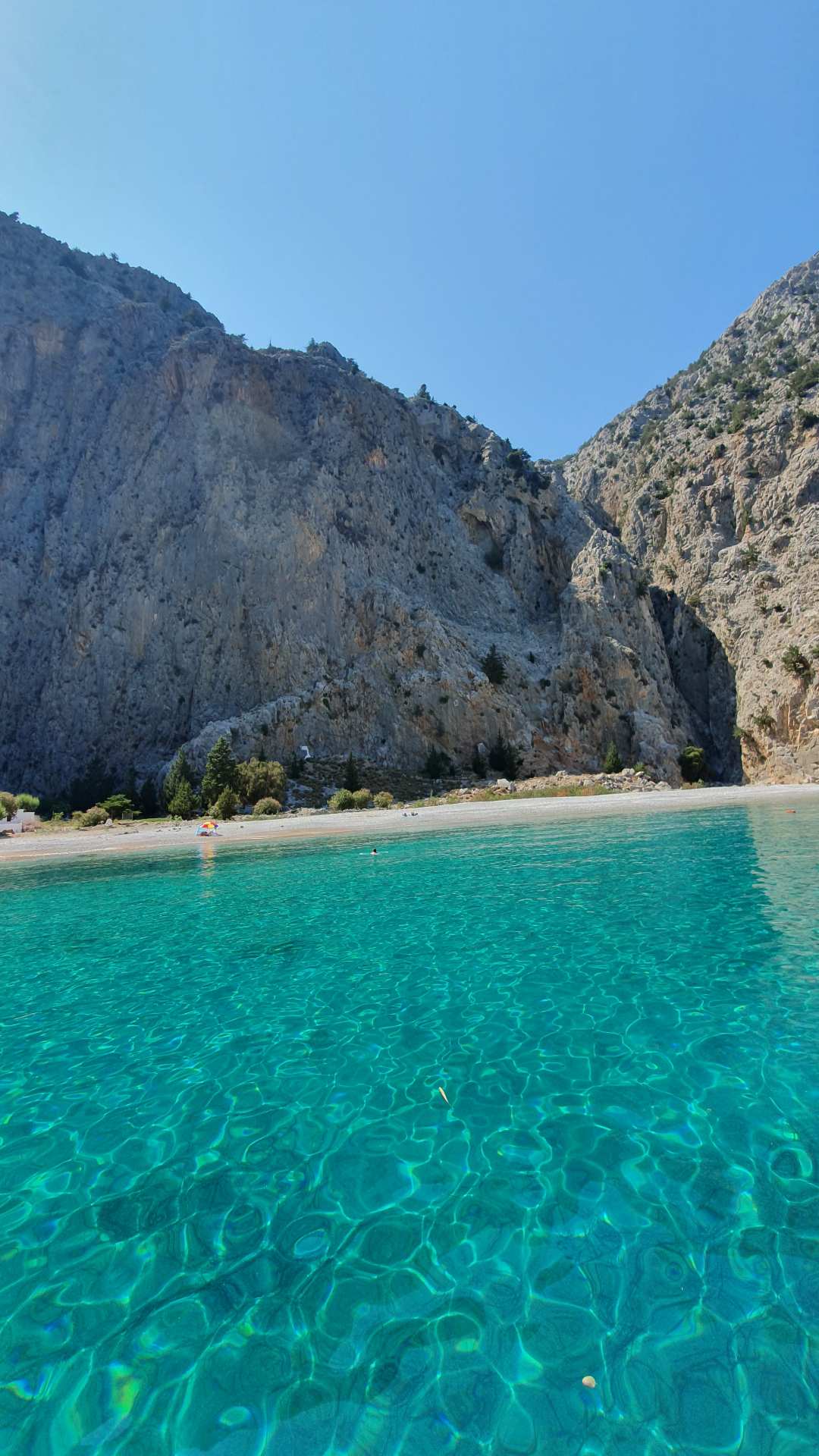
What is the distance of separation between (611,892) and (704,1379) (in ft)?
33.8

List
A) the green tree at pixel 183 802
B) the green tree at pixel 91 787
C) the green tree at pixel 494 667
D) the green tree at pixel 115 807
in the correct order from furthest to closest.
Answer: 1. the green tree at pixel 494 667
2. the green tree at pixel 91 787
3. the green tree at pixel 115 807
4. the green tree at pixel 183 802

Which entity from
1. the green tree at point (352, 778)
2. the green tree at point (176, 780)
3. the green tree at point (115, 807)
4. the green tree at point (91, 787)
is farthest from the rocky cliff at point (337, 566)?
the green tree at point (115, 807)

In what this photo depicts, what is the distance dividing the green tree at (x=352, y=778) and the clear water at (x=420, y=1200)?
1286 inches

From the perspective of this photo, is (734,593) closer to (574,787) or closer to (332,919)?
(574,787)

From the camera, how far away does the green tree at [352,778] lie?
4275 cm

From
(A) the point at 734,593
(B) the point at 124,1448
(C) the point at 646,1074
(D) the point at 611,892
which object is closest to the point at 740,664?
(A) the point at 734,593

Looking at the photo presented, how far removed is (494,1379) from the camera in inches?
117

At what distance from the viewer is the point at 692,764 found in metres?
53.4

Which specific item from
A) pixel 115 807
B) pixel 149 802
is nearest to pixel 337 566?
pixel 149 802

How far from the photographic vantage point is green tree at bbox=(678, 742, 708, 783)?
5319 centimetres

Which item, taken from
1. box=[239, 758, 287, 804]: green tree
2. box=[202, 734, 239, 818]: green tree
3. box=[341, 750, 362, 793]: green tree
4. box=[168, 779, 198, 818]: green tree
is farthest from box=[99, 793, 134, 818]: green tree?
box=[341, 750, 362, 793]: green tree

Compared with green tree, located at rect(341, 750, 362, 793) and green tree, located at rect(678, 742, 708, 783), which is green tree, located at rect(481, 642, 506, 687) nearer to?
green tree, located at rect(678, 742, 708, 783)

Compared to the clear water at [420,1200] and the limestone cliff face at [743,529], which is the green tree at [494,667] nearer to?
the limestone cliff face at [743,529]

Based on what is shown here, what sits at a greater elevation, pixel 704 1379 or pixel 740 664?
pixel 740 664
